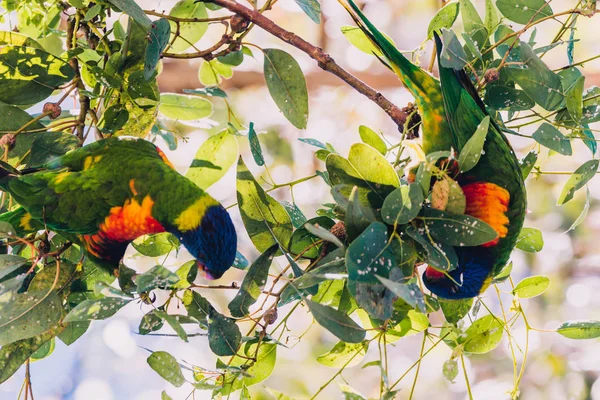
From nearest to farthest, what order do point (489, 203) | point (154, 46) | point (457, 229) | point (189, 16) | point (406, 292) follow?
point (406, 292) < point (457, 229) < point (154, 46) < point (489, 203) < point (189, 16)

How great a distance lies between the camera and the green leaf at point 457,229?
0.73m

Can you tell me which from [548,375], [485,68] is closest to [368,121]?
[548,375]

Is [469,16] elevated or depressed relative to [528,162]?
elevated

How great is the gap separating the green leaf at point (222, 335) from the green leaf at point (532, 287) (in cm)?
49

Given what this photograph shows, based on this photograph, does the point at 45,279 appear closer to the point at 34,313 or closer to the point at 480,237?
the point at 34,313

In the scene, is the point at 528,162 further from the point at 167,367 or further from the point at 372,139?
the point at 167,367

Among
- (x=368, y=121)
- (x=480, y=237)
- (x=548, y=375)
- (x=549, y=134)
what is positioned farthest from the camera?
(x=368, y=121)

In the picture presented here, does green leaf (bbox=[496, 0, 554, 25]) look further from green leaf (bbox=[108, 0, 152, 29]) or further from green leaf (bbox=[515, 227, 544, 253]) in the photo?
green leaf (bbox=[108, 0, 152, 29])

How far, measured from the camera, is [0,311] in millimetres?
797

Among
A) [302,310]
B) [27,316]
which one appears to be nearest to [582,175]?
[27,316]

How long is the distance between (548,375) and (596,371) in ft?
0.86

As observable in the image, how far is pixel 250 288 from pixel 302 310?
2.12m

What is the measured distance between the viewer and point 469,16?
1.01m

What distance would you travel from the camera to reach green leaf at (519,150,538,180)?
99 centimetres
